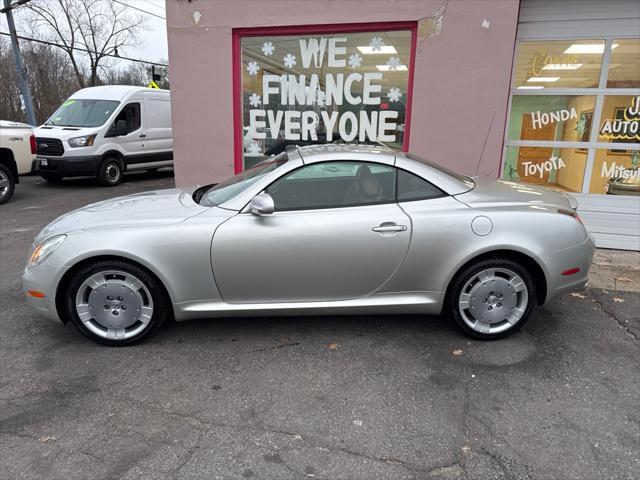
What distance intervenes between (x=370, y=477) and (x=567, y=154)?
573 cm

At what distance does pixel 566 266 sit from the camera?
3.54 metres

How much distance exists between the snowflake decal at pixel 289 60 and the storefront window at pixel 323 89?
0.01 meters

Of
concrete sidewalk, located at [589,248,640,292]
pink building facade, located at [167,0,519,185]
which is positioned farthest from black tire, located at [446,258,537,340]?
pink building facade, located at [167,0,519,185]

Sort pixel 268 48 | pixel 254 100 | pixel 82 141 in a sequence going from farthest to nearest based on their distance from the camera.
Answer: pixel 82 141 → pixel 254 100 → pixel 268 48

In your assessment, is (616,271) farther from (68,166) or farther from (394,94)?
(68,166)

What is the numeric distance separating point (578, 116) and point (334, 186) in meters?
4.50

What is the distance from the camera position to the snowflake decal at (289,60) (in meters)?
6.96

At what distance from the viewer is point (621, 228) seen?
6.25 metres

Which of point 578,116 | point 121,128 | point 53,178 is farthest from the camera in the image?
point 121,128

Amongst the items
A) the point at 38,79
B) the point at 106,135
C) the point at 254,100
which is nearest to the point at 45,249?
the point at 254,100

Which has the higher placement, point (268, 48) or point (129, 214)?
point (268, 48)

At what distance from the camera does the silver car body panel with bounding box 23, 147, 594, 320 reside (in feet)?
11.1

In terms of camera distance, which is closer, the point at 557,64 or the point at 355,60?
the point at 557,64

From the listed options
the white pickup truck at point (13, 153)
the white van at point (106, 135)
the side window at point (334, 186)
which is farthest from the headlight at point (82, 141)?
the side window at point (334, 186)
